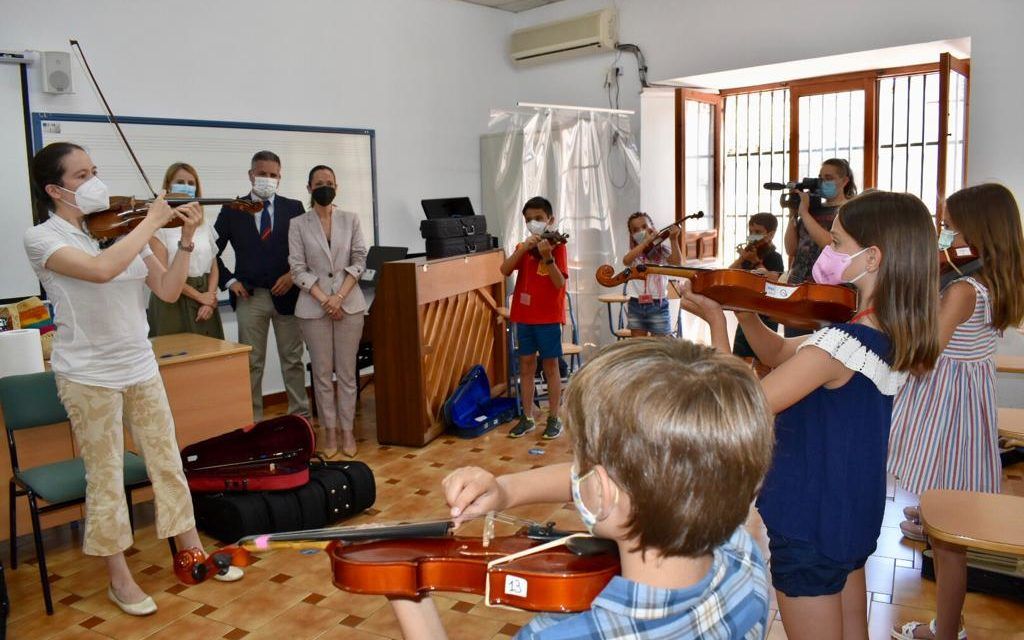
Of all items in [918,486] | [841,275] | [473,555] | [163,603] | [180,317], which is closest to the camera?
[473,555]

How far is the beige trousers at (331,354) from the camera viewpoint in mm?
4359

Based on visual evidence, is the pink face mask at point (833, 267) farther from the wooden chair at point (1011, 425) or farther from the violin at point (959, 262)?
the wooden chair at point (1011, 425)

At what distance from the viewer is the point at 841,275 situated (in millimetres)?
1688

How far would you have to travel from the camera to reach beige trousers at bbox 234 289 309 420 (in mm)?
4668

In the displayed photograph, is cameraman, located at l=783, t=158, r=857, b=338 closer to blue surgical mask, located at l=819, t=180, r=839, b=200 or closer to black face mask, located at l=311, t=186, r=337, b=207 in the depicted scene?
blue surgical mask, located at l=819, t=180, r=839, b=200

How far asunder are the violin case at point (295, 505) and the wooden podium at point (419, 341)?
0.99 metres

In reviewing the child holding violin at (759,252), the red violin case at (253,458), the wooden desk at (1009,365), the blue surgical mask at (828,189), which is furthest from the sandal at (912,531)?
the red violin case at (253,458)

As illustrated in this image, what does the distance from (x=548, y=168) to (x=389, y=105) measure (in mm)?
1331

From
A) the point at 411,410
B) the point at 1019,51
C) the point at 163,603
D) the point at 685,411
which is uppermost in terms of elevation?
the point at 1019,51

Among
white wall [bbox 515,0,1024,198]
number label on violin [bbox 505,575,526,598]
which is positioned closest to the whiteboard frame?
white wall [bbox 515,0,1024,198]

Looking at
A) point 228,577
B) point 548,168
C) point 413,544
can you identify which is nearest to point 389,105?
point 548,168

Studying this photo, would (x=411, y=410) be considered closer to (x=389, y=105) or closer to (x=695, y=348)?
(x=389, y=105)

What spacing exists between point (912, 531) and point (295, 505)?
252 centimetres

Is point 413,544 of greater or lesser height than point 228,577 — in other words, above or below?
above
